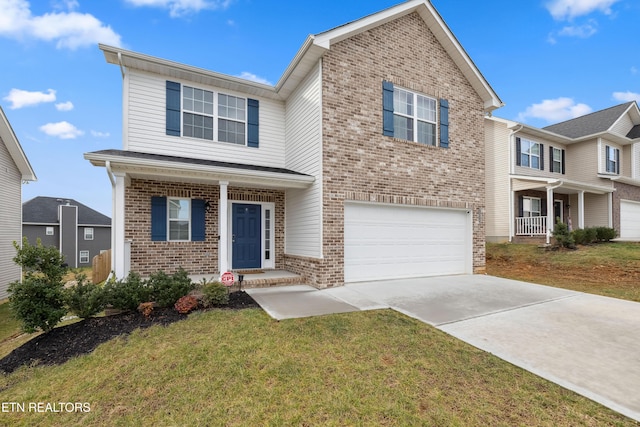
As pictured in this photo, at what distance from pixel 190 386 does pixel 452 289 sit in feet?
23.2

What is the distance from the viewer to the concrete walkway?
12.5 ft

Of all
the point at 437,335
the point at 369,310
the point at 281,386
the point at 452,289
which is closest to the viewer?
the point at 281,386

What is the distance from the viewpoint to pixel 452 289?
838 centimetres

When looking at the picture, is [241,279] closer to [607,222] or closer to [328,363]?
[328,363]

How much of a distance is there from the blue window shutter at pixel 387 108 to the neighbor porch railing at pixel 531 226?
11745 mm

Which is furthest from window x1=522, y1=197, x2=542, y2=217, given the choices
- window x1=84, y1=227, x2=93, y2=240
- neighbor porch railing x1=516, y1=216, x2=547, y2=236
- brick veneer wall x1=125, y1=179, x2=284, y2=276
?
window x1=84, y1=227, x2=93, y2=240

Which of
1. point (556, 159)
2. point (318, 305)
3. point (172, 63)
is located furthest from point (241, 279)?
point (556, 159)

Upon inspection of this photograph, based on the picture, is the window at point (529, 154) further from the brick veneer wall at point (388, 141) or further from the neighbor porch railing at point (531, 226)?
the brick veneer wall at point (388, 141)

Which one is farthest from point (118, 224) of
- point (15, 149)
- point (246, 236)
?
point (15, 149)

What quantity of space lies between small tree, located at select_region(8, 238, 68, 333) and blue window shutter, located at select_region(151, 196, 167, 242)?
10.5ft

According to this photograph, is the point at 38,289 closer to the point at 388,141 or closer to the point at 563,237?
the point at 388,141

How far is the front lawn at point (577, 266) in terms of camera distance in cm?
945

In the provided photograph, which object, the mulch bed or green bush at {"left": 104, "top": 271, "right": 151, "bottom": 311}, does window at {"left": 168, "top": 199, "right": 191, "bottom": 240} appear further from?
the mulch bed

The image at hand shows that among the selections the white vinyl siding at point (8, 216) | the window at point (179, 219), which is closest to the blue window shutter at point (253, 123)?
the window at point (179, 219)
